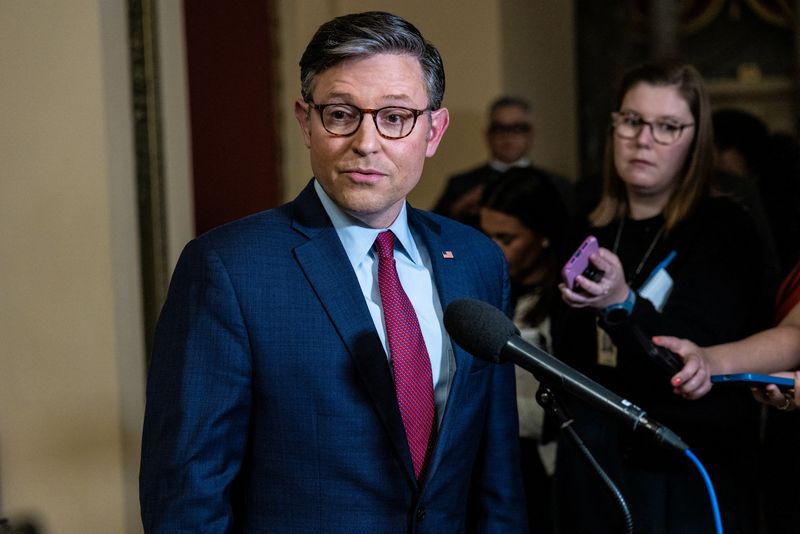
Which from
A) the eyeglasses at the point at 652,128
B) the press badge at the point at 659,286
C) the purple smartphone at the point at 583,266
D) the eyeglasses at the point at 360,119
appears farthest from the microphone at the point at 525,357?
the eyeglasses at the point at 652,128

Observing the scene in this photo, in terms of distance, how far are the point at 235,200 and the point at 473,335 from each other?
3083mm

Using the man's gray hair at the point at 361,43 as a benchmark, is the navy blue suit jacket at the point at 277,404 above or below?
below

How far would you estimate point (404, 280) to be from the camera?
1665 mm

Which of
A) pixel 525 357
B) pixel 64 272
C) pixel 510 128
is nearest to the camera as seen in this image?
pixel 525 357

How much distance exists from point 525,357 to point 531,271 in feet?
5.11

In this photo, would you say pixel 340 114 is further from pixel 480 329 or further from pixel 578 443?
pixel 578 443

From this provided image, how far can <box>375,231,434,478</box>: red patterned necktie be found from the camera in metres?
1.57

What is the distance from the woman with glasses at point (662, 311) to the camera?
219cm

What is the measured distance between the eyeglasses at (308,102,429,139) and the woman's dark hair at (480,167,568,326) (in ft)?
4.46

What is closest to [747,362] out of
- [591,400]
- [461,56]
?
[591,400]

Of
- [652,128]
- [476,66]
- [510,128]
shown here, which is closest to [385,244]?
[652,128]

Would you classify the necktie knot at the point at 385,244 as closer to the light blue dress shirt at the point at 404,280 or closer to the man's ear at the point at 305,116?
the light blue dress shirt at the point at 404,280

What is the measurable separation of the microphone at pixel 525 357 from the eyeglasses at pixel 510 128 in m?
3.47

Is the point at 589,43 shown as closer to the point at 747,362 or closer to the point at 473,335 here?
the point at 747,362
